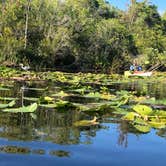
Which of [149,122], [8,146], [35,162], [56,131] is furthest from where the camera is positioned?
[149,122]

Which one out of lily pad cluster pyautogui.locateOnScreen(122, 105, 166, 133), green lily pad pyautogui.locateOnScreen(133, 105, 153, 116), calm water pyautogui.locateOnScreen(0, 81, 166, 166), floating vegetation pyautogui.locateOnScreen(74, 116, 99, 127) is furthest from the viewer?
green lily pad pyautogui.locateOnScreen(133, 105, 153, 116)

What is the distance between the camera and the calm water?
10.4 ft

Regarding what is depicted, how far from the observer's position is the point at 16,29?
24438mm

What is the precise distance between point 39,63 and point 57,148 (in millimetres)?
21409

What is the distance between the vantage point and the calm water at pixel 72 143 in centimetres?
318

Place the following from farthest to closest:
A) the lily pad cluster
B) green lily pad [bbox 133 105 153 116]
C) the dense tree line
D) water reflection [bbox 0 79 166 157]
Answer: the dense tree line < green lily pad [bbox 133 105 153 116] < the lily pad cluster < water reflection [bbox 0 79 166 157]

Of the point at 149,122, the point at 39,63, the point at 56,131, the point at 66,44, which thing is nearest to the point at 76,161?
the point at 56,131

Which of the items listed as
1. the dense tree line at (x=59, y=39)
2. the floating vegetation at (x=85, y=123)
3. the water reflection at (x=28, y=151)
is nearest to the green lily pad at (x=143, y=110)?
the floating vegetation at (x=85, y=123)

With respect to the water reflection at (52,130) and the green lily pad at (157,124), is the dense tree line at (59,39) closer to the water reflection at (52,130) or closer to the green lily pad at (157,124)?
the water reflection at (52,130)

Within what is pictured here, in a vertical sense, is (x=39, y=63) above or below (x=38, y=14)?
below

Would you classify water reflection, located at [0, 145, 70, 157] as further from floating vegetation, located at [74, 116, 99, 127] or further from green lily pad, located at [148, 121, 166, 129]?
green lily pad, located at [148, 121, 166, 129]

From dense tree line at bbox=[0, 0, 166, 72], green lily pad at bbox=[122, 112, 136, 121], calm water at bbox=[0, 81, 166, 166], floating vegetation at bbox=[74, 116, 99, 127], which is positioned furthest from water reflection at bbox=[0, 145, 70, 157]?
dense tree line at bbox=[0, 0, 166, 72]

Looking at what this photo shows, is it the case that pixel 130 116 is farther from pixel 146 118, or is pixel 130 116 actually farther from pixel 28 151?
pixel 28 151

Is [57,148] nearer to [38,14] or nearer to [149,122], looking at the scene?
[149,122]
